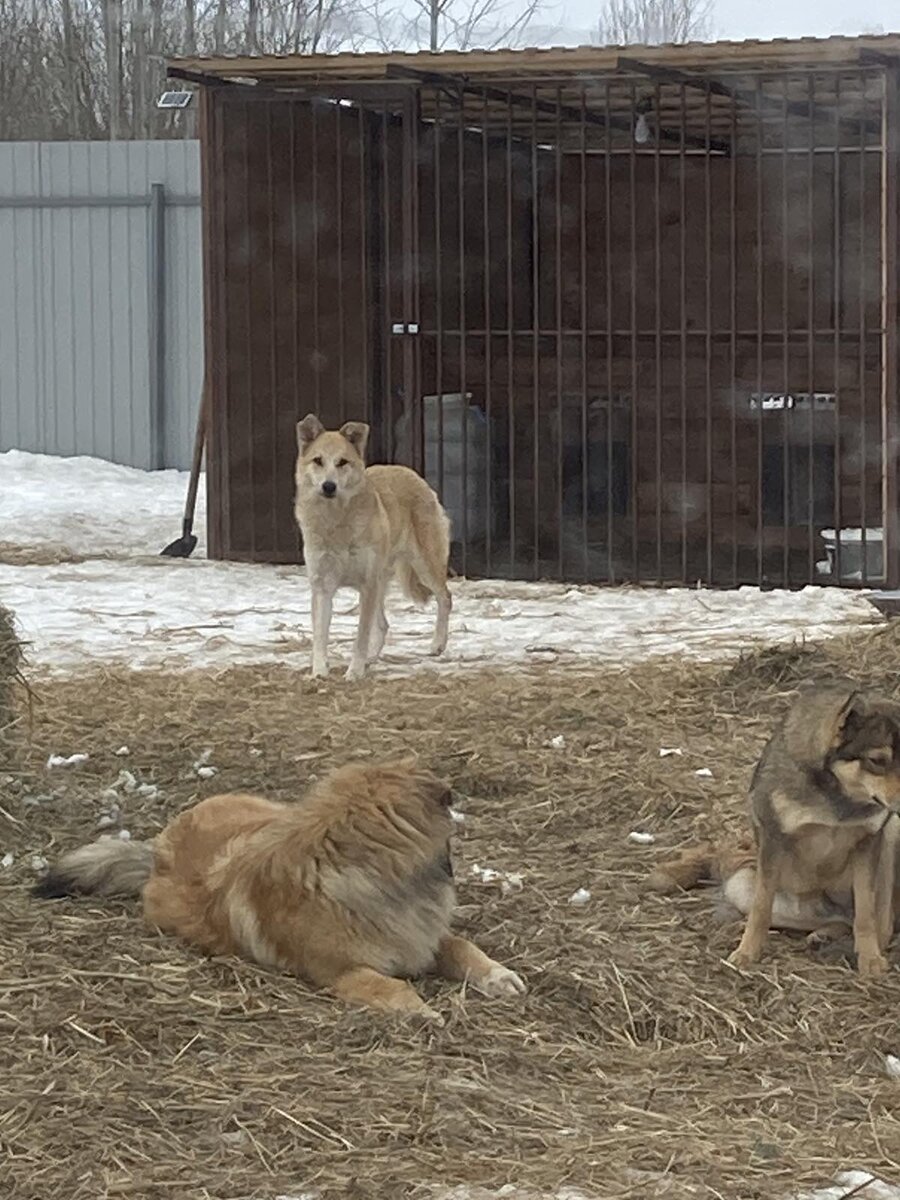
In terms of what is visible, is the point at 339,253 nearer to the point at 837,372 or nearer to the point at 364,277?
the point at 364,277

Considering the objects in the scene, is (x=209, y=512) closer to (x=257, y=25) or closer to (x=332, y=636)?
(x=332, y=636)

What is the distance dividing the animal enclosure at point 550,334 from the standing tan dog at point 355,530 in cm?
283

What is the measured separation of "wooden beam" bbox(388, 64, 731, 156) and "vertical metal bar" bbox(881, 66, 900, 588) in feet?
4.44

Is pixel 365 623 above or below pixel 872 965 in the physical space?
above

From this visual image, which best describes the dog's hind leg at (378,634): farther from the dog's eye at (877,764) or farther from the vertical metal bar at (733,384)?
the dog's eye at (877,764)

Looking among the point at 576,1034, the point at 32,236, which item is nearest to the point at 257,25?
the point at 32,236

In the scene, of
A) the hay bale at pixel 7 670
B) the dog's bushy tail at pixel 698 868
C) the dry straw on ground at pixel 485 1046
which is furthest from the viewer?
the hay bale at pixel 7 670

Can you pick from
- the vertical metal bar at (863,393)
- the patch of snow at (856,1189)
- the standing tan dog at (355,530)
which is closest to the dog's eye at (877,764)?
the patch of snow at (856,1189)

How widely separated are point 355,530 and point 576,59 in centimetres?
348

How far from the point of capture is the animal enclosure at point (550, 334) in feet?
43.7

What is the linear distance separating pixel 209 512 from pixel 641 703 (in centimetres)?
649

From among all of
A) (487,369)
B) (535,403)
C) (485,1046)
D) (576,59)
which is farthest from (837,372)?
(485,1046)

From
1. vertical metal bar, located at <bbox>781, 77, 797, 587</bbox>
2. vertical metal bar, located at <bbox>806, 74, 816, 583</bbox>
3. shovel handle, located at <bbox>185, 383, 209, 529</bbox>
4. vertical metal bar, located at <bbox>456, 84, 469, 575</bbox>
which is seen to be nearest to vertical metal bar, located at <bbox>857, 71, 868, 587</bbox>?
vertical metal bar, located at <bbox>806, 74, 816, 583</bbox>

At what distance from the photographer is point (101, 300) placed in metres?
19.6
